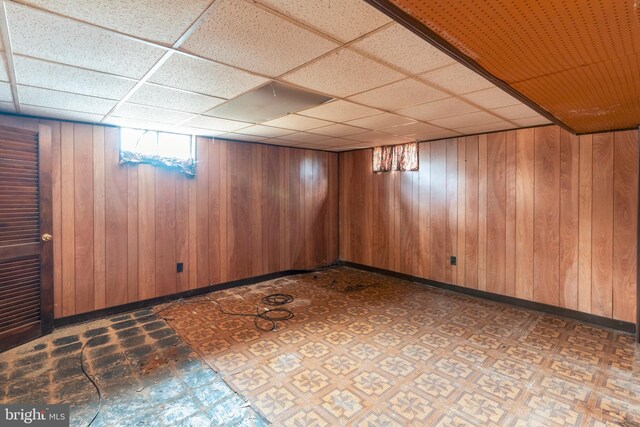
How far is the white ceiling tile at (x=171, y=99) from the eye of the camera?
239 centimetres

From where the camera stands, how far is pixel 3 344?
2.75 m

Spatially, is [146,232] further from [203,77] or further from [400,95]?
[400,95]

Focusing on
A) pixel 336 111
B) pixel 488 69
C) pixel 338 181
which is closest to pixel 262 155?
pixel 338 181

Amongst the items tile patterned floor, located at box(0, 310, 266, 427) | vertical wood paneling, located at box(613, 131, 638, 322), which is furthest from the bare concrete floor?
vertical wood paneling, located at box(613, 131, 638, 322)

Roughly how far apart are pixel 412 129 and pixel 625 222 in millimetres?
2433

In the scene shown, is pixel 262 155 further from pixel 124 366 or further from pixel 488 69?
pixel 488 69

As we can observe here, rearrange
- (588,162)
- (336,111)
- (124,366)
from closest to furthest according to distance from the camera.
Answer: (124,366), (336,111), (588,162)

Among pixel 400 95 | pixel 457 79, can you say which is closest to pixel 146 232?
pixel 400 95

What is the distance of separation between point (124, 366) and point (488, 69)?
3417mm

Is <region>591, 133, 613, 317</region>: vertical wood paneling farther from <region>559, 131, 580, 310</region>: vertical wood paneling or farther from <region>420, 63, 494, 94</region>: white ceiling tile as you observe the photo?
<region>420, 63, 494, 94</region>: white ceiling tile

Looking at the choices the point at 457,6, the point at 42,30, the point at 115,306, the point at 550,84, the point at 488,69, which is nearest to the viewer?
the point at 457,6

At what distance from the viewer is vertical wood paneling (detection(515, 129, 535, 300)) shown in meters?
3.76

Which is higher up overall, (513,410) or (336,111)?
(336,111)

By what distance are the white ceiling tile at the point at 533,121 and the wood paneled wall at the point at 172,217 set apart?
3289 mm
